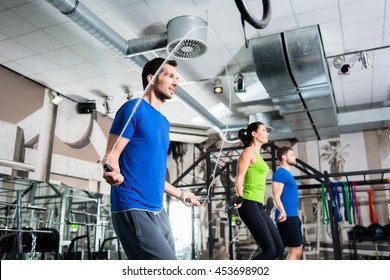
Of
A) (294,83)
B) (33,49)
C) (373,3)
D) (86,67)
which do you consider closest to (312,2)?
(373,3)

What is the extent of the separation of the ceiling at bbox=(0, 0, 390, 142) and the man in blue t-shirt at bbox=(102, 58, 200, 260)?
143 cm

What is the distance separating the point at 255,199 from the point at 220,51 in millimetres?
2595

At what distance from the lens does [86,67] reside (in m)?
5.03

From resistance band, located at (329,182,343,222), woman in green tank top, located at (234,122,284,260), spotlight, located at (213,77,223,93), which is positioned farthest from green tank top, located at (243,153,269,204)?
resistance band, located at (329,182,343,222)

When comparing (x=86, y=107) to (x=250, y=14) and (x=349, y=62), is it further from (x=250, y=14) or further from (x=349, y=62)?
(x=250, y=14)

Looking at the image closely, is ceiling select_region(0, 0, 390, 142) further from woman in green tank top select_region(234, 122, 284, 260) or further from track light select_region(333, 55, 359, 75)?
woman in green tank top select_region(234, 122, 284, 260)

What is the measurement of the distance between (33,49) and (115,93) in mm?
1555

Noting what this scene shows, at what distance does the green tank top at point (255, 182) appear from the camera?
8.54ft

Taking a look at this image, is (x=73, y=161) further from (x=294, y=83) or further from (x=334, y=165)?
(x=334, y=165)

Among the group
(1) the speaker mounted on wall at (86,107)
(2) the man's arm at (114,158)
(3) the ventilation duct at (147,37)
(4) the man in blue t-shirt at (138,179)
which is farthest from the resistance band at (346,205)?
(2) the man's arm at (114,158)

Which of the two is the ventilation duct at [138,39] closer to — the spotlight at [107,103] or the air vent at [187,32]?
the air vent at [187,32]
